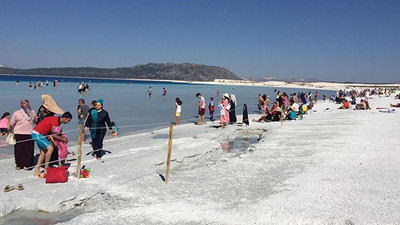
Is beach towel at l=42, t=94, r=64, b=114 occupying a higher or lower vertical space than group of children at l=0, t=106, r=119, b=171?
higher

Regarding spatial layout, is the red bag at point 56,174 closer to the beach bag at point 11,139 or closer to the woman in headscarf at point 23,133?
the woman in headscarf at point 23,133

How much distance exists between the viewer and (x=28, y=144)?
760 centimetres

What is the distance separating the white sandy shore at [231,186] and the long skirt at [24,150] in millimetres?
304

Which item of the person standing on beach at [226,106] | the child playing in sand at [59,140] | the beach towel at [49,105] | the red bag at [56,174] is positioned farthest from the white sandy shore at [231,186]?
the person standing on beach at [226,106]

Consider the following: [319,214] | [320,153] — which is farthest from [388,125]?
[319,214]

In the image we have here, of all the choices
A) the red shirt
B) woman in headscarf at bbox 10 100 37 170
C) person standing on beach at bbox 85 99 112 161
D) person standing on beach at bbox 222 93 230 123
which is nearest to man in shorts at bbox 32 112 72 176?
the red shirt

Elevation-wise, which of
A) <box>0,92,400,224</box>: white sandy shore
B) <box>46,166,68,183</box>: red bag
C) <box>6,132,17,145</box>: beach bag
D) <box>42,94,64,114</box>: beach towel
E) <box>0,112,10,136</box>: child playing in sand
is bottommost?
<box>0,92,400,224</box>: white sandy shore

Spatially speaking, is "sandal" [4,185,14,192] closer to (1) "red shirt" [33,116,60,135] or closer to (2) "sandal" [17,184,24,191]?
(2) "sandal" [17,184,24,191]

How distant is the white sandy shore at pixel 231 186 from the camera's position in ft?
17.1

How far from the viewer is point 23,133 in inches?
297

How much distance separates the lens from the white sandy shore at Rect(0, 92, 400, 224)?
5211mm

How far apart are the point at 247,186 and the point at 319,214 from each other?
1.76m

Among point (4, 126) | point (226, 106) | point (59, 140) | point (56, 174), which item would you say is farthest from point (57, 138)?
point (226, 106)

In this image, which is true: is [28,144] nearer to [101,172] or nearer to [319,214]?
[101,172]
